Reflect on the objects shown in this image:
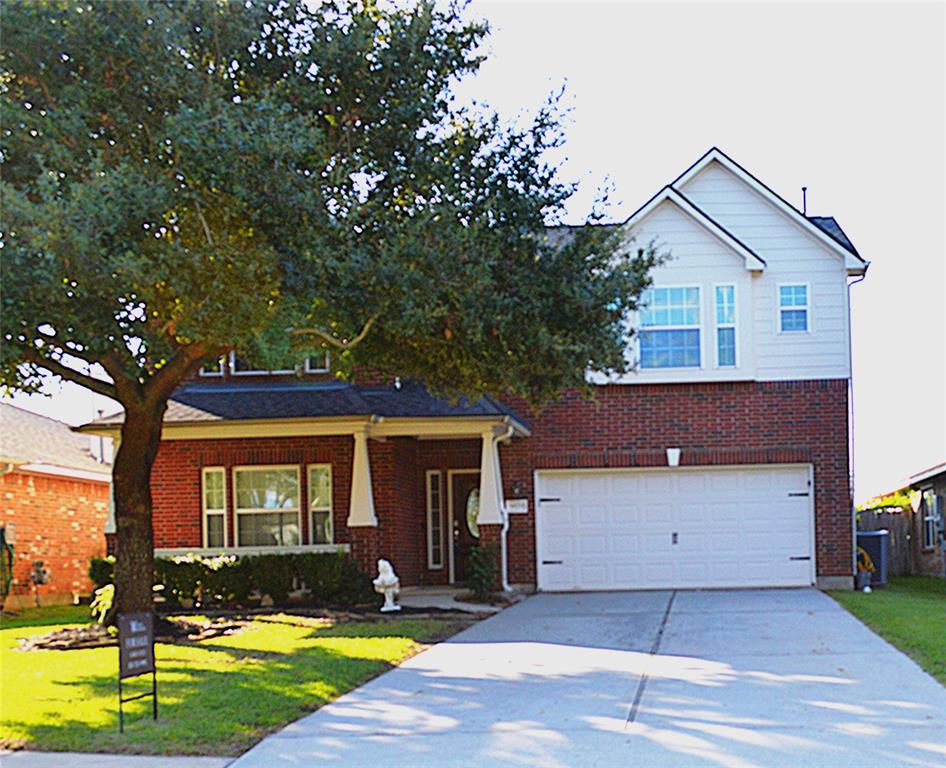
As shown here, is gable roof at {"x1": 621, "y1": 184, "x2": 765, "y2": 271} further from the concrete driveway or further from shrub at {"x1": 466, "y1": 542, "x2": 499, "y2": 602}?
the concrete driveway

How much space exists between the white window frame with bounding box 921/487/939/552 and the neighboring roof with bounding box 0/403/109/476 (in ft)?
57.2

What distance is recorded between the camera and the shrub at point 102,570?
20484mm

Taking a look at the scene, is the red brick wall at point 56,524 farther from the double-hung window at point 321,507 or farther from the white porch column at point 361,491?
the white porch column at point 361,491

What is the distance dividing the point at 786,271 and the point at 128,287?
13248 millimetres

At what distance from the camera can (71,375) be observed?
1505cm

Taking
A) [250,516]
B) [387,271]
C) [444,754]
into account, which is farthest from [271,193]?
[250,516]

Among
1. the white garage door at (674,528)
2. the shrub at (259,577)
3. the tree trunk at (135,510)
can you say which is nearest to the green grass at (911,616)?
the white garage door at (674,528)

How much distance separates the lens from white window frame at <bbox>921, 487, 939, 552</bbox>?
2655 centimetres

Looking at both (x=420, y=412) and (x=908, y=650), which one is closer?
(x=908, y=650)

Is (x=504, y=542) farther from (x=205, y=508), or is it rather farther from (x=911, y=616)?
(x=911, y=616)

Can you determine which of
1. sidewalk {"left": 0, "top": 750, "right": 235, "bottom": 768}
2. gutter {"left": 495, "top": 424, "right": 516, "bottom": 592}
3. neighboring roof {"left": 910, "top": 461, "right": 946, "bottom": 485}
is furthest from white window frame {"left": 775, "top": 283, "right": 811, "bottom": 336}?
sidewalk {"left": 0, "top": 750, "right": 235, "bottom": 768}

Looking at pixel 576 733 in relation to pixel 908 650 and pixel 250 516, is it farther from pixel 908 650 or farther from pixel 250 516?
pixel 250 516

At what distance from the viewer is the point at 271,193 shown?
1241 centimetres

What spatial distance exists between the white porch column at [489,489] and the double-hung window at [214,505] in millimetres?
4584
